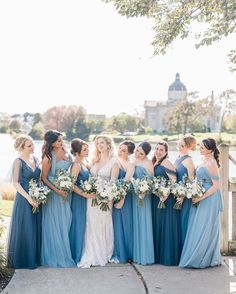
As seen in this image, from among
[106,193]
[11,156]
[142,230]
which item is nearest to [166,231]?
[142,230]

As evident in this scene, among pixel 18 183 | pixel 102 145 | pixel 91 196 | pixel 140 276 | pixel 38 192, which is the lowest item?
pixel 140 276

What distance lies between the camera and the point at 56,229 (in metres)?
6.69

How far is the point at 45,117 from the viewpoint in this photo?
67438 millimetres

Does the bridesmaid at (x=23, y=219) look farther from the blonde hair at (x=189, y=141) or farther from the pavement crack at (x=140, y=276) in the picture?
the blonde hair at (x=189, y=141)

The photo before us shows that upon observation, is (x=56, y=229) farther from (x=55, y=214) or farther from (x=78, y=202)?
(x=78, y=202)

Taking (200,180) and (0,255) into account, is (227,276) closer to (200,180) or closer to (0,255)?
(200,180)

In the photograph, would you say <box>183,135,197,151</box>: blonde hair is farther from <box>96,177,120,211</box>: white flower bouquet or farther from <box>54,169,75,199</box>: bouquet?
<box>54,169,75,199</box>: bouquet

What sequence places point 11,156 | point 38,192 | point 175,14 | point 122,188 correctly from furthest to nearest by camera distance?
point 11,156, point 175,14, point 122,188, point 38,192

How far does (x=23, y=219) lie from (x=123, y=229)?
59.8 inches

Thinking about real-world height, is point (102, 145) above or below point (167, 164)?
above

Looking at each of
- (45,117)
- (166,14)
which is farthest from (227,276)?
(45,117)

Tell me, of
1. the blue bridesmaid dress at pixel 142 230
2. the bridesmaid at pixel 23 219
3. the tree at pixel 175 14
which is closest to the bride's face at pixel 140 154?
the blue bridesmaid dress at pixel 142 230

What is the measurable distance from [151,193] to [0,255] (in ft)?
7.73

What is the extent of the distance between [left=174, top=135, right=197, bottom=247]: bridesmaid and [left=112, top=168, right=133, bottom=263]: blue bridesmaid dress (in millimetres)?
794
